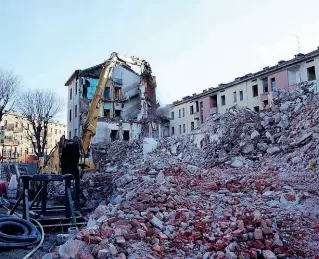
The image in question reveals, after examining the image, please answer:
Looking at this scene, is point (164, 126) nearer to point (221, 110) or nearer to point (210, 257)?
point (221, 110)

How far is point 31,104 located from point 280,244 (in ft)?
107

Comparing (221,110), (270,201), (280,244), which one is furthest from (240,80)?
(280,244)

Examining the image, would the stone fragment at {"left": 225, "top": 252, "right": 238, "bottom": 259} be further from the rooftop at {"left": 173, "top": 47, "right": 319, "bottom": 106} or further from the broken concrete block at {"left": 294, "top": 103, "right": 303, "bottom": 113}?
the rooftop at {"left": 173, "top": 47, "right": 319, "bottom": 106}

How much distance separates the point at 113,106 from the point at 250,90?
46.5 ft

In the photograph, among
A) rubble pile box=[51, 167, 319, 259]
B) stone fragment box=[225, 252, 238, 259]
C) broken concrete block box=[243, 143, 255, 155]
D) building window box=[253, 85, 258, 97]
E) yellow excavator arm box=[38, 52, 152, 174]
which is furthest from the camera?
building window box=[253, 85, 258, 97]

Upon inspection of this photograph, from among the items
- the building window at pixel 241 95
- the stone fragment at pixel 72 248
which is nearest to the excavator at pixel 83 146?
the stone fragment at pixel 72 248

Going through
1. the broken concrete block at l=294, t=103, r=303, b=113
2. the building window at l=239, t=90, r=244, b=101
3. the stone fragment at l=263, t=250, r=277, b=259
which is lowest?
the stone fragment at l=263, t=250, r=277, b=259

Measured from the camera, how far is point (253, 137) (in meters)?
14.2

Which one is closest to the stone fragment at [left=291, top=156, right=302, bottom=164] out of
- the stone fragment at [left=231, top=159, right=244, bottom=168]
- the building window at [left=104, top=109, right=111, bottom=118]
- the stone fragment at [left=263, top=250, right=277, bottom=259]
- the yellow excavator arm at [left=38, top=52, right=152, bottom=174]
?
the stone fragment at [left=231, top=159, right=244, bottom=168]

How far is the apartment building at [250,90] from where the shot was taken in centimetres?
2716

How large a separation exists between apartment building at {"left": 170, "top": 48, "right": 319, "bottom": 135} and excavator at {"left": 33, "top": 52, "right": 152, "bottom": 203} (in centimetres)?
1254

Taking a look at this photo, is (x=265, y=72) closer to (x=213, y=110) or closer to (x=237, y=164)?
(x=213, y=110)

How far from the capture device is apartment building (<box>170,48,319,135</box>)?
27156 millimetres

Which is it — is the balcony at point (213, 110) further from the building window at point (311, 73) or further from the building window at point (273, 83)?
the building window at point (311, 73)
